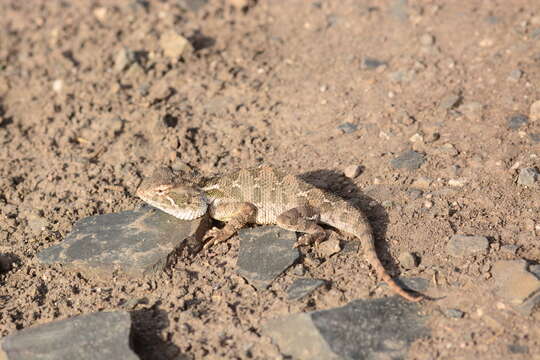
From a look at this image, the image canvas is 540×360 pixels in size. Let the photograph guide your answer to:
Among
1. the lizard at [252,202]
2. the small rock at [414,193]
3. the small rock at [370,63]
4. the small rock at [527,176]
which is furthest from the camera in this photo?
the small rock at [370,63]

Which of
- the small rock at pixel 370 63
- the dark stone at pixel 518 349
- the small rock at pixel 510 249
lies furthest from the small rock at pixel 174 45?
the dark stone at pixel 518 349

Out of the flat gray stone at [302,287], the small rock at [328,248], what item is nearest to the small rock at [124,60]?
the small rock at [328,248]

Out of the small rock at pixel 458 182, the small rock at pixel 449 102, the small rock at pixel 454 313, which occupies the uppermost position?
the small rock at pixel 449 102

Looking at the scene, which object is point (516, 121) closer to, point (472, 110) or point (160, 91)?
point (472, 110)

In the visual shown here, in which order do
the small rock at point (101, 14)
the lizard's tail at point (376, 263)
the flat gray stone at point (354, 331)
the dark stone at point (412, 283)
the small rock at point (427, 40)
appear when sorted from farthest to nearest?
the small rock at point (101, 14) → the small rock at point (427, 40) → the dark stone at point (412, 283) → the lizard's tail at point (376, 263) → the flat gray stone at point (354, 331)

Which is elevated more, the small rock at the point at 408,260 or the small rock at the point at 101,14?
the small rock at the point at 101,14

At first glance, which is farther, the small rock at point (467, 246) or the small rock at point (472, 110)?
the small rock at point (472, 110)

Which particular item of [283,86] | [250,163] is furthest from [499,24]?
[250,163]

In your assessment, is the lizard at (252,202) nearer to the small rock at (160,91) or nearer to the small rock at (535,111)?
the small rock at (160,91)
